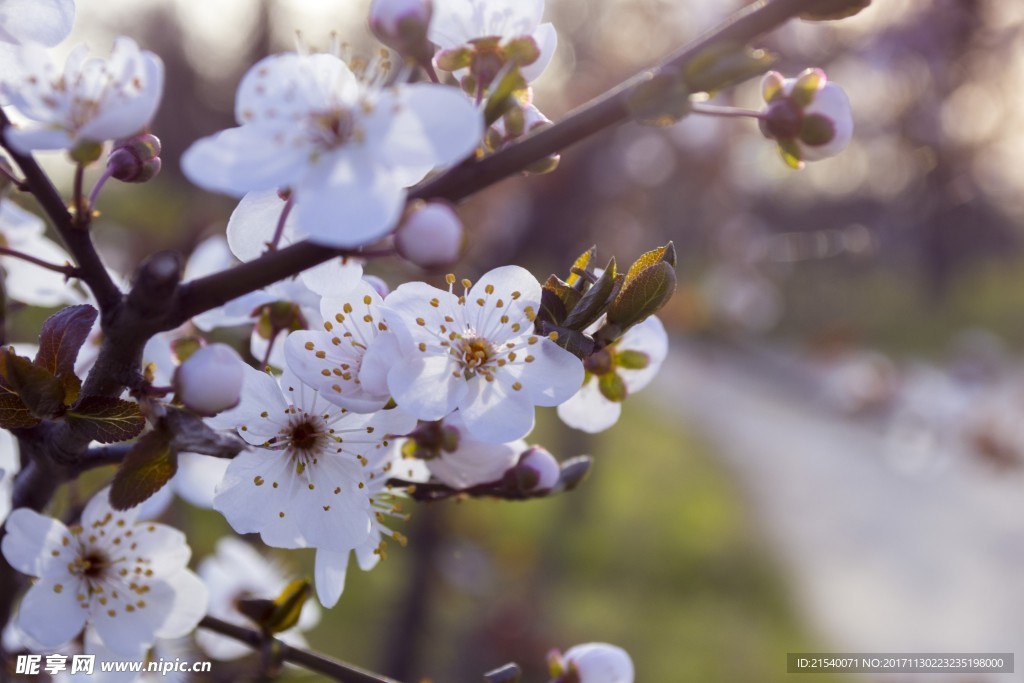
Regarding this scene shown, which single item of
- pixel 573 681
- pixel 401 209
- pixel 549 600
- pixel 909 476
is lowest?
pixel 573 681

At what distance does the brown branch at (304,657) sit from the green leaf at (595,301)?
0.40 metres

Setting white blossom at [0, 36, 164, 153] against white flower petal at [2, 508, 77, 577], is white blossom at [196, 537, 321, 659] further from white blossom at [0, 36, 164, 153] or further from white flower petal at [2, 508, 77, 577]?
white blossom at [0, 36, 164, 153]

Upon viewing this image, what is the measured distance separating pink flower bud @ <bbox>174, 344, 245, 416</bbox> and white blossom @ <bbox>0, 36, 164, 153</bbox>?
0.51ft

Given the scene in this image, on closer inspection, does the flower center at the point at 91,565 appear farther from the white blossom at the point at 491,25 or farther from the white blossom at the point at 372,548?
the white blossom at the point at 491,25

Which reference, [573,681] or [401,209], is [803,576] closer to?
[573,681]

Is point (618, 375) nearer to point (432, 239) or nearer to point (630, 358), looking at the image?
point (630, 358)

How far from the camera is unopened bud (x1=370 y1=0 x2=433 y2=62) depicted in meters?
0.67

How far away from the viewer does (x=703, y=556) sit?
20.8 feet

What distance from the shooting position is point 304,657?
0.90 meters

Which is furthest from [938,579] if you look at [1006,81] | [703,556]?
[1006,81]

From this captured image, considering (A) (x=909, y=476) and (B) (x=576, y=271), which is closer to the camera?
(B) (x=576, y=271)

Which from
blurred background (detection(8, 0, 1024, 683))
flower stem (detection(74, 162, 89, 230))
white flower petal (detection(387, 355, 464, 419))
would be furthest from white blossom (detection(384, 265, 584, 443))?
blurred background (detection(8, 0, 1024, 683))

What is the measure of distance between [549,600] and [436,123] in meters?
5.02

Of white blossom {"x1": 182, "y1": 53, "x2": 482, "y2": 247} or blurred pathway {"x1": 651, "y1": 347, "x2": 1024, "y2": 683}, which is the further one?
blurred pathway {"x1": 651, "y1": 347, "x2": 1024, "y2": 683}
